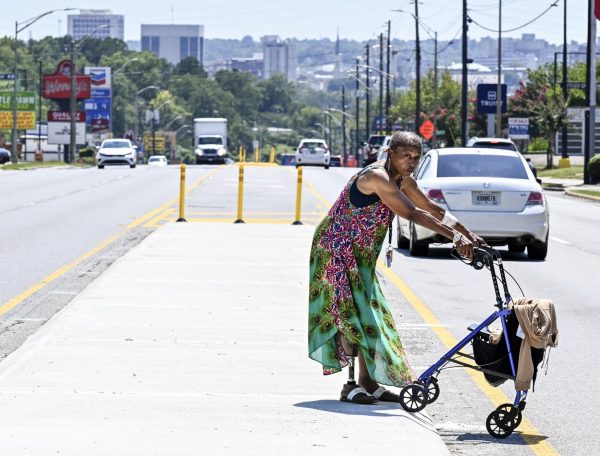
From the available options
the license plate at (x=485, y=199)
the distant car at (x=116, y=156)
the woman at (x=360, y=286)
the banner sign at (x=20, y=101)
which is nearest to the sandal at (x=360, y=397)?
the woman at (x=360, y=286)

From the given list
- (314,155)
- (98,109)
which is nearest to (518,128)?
(314,155)

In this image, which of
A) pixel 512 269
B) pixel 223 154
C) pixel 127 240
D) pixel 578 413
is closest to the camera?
pixel 578 413

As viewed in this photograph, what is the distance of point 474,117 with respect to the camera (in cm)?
10025

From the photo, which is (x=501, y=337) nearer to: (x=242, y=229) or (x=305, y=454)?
(x=305, y=454)

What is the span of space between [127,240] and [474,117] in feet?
259

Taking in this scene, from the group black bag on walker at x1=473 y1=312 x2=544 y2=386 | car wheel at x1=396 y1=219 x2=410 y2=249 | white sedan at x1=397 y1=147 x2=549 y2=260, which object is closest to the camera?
black bag on walker at x1=473 y1=312 x2=544 y2=386

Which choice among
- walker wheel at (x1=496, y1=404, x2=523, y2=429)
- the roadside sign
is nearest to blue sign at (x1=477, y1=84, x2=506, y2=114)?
the roadside sign

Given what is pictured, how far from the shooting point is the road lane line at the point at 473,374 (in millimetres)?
8305

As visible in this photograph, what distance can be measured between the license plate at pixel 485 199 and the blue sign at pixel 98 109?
14078 cm

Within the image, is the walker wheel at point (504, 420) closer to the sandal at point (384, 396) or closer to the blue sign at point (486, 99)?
the sandal at point (384, 396)

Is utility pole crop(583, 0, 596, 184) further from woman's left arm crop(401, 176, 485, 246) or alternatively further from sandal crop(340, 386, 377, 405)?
sandal crop(340, 386, 377, 405)

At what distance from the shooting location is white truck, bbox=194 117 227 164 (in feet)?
301

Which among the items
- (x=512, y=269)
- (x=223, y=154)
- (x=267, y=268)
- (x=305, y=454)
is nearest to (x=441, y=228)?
(x=305, y=454)

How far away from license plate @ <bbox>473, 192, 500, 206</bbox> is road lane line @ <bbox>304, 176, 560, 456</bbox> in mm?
1577
